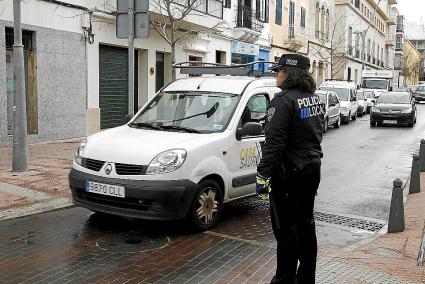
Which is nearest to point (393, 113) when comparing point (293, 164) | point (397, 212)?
point (397, 212)

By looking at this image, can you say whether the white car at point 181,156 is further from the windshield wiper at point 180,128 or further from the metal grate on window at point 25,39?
the metal grate on window at point 25,39

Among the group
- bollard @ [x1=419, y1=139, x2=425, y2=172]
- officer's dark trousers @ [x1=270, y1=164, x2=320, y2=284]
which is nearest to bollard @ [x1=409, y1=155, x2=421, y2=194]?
bollard @ [x1=419, y1=139, x2=425, y2=172]

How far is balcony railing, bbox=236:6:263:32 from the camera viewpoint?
26.1 m

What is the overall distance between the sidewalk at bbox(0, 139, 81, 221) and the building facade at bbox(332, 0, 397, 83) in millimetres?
36508

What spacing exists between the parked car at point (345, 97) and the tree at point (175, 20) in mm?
6997

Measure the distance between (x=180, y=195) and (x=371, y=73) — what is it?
3791cm

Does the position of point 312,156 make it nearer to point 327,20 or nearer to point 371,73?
point 371,73

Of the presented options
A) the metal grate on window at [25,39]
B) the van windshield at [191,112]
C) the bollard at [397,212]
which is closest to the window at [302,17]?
the metal grate on window at [25,39]

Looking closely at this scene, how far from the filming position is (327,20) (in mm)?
44969

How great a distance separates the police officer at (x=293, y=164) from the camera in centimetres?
418

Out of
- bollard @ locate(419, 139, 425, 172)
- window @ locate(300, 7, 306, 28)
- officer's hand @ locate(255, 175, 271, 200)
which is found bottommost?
bollard @ locate(419, 139, 425, 172)

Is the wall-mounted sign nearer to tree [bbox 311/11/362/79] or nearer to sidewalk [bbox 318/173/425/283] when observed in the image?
tree [bbox 311/11/362/79]

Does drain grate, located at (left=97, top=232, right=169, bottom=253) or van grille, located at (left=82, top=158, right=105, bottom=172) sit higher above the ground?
van grille, located at (left=82, top=158, right=105, bottom=172)

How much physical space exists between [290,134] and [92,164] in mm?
2965
